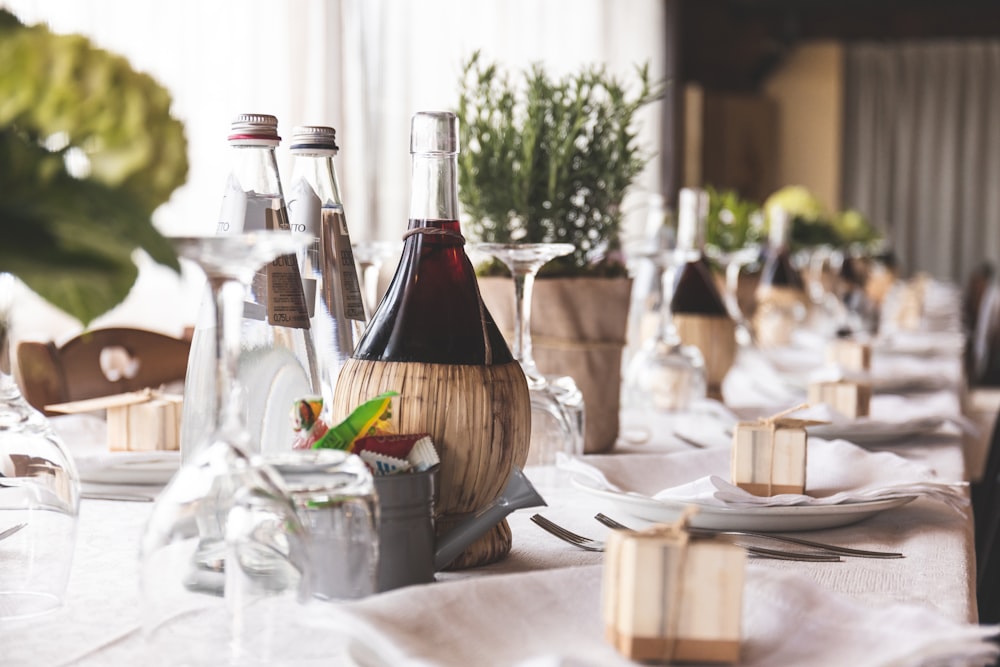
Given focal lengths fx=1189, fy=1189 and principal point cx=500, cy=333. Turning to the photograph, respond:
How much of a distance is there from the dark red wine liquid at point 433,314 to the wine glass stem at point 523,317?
0.21m

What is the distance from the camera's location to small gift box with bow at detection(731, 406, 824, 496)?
3.13 ft

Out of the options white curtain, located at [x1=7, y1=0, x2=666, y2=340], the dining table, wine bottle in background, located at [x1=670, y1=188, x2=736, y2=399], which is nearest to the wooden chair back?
white curtain, located at [x1=7, y1=0, x2=666, y2=340]

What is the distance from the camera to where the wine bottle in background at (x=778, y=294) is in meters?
2.60

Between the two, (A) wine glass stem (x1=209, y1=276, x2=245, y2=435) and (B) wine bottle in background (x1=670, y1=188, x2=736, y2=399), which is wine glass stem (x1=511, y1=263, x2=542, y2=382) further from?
(B) wine bottle in background (x1=670, y1=188, x2=736, y2=399)

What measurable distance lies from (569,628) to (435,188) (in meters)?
0.33

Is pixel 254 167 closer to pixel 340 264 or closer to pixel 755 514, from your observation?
pixel 340 264

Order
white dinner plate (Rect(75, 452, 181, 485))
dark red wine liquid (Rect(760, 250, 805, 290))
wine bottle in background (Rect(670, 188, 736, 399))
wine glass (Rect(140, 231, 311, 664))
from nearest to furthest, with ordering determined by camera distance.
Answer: wine glass (Rect(140, 231, 311, 664)), white dinner plate (Rect(75, 452, 181, 485)), wine bottle in background (Rect(670, 188, 736, 399)), dark red wine liquid (Rect(760, 250, 805, 290))

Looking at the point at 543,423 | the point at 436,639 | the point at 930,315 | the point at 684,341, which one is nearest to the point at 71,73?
the point at 436,639

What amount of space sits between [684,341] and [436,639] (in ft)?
3.98

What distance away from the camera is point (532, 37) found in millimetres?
5117

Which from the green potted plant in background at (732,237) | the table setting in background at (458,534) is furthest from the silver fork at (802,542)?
the green potted plant in background at (732,237)

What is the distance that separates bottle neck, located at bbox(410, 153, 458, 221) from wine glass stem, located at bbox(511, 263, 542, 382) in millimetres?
208

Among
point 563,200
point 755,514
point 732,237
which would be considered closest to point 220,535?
point 755,514

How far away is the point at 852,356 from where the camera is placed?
199cm
